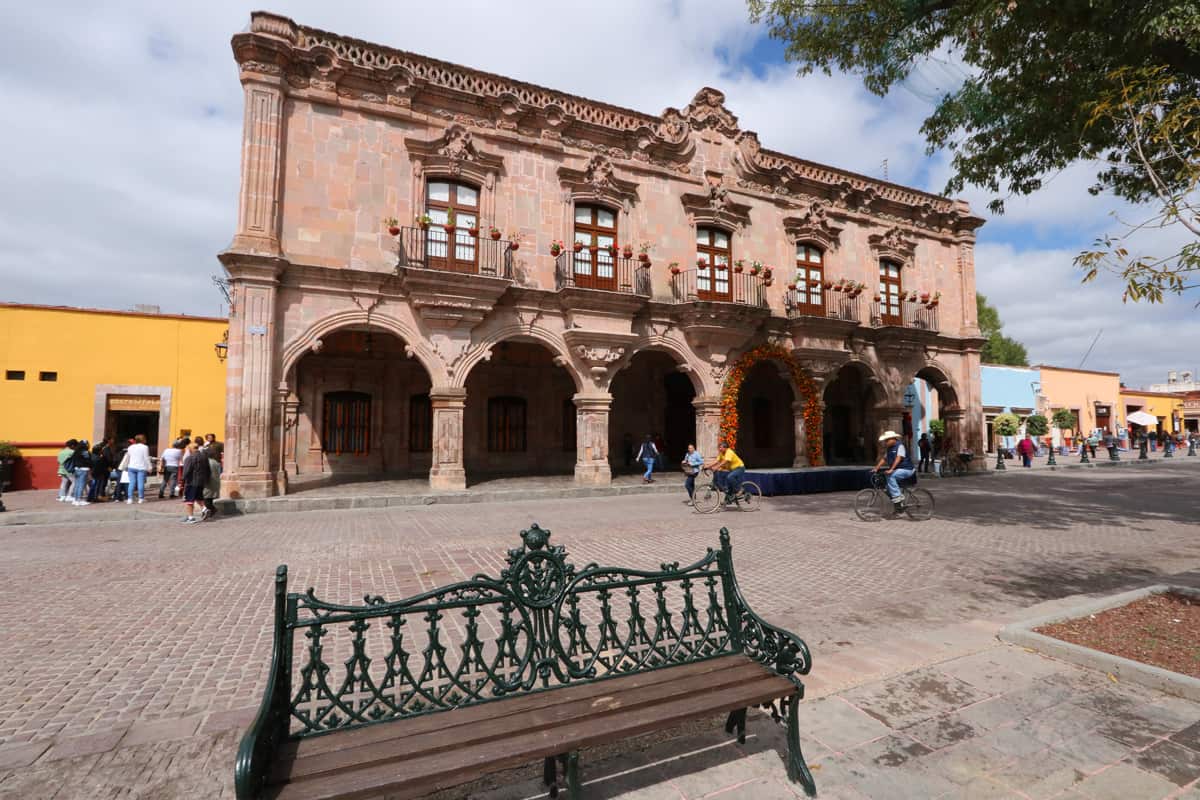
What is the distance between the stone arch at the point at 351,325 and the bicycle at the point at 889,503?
396 inches

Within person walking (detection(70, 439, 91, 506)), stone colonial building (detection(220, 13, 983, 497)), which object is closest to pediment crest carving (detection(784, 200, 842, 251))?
stone colonial building (detection(220, 13, 983, 497))

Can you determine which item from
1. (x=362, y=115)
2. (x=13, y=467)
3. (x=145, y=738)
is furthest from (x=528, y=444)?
(x=145, y=738)

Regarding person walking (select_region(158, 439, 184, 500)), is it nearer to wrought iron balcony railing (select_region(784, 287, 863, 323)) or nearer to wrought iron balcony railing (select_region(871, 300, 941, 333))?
wrought iron balcony railing (select_region(784, 287, 863, 323))

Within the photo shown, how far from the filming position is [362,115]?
13.9m

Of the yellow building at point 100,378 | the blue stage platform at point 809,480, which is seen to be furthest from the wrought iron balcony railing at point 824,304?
the yellow building at point 100,378

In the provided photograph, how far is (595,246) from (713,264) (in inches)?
163

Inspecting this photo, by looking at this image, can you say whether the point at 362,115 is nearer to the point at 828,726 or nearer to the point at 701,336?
the point at 701,336

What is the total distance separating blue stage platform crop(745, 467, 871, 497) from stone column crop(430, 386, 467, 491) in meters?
7.47

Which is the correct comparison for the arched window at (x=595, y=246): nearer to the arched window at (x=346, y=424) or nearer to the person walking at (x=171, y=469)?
the arched window at (x=346, y=424)

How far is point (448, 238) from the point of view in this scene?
14.4 metres

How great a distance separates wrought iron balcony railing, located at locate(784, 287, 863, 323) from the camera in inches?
742

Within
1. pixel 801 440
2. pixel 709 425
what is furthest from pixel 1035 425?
pixel 709 425

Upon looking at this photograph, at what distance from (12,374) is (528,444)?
51.2ft

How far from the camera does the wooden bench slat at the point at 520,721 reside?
2006mm
